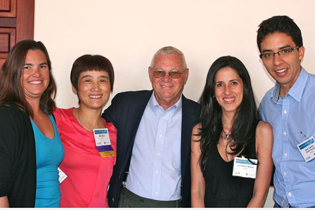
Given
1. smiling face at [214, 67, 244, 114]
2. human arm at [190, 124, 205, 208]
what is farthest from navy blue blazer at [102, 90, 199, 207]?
smiling face at [214, 67, 244, 114]

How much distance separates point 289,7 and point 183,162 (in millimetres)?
1958

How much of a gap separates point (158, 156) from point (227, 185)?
1.91ft

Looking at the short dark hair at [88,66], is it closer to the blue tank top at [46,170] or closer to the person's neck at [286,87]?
the blue tank top at [46,170]

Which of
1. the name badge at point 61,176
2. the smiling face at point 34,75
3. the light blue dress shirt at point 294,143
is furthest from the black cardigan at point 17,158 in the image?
the light blue dress shirt at point 294,143

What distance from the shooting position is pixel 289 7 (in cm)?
327

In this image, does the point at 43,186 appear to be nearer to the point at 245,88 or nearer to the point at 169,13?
the point at 245,88

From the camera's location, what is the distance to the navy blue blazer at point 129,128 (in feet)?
8.42

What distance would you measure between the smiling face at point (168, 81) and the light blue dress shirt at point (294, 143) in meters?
0.80

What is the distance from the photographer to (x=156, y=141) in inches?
103

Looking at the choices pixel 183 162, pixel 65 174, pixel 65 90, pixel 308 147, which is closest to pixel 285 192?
pixel 308 147

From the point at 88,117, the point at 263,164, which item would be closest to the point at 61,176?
the point at 88,117

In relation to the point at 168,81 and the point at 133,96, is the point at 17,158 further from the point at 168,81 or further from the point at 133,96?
the point at 168,81

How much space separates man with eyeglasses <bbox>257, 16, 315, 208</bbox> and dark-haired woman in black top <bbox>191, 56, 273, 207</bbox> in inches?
3.8

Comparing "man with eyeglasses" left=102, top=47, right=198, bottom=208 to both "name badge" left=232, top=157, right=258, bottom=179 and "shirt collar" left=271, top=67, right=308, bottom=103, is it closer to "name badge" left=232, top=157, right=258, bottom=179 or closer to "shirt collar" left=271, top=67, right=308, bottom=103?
"name badge" left=232, top=157, right=258, bottom=179
